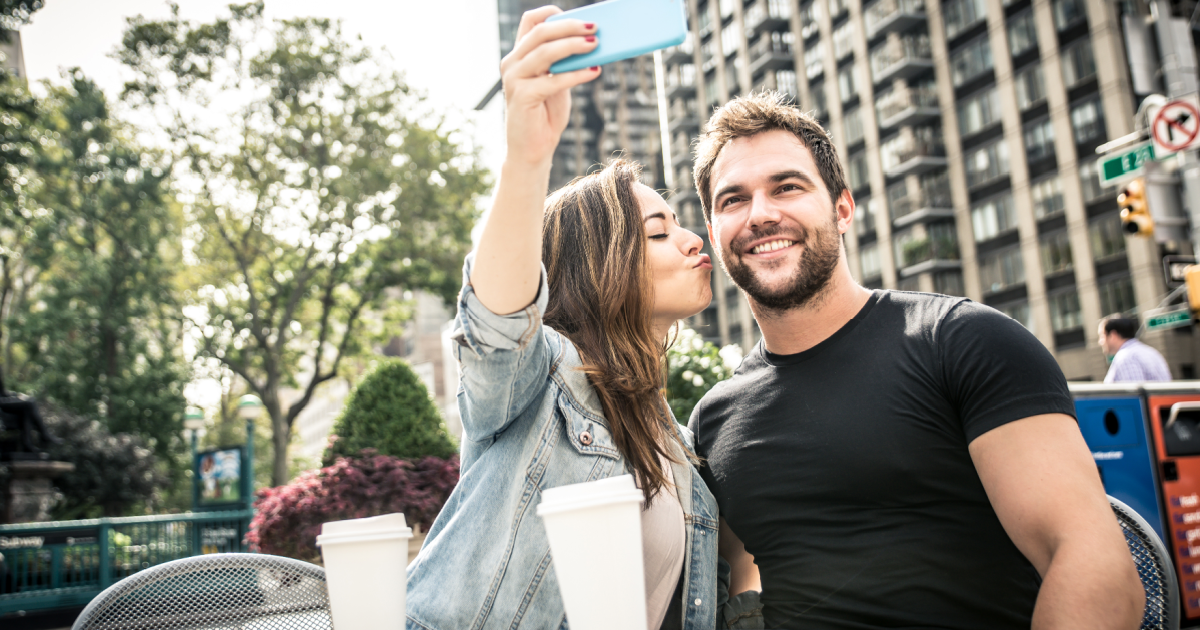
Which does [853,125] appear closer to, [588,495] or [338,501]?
[338,501]

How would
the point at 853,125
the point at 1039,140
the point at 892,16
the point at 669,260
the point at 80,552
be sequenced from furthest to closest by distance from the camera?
the point at 853,125
the point at 892,16
the point at 1039,140
the point at 80,552
the point at 669,260

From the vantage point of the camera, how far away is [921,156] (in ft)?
129

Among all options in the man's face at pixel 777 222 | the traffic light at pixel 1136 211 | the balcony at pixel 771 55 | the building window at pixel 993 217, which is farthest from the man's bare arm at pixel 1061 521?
the balcony at pixel 771 55

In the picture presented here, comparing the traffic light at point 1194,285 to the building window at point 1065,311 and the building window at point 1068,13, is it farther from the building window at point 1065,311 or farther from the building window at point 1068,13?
the building window at point 1068,13

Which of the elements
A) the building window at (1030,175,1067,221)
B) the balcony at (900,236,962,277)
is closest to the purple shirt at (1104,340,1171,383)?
the building window at (1030,175,1067,221)

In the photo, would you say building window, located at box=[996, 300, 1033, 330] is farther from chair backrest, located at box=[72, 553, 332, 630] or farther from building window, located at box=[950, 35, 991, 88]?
chair backrest, located at box=[72, 553, 332, 630]

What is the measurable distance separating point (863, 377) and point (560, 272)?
2.91 ft

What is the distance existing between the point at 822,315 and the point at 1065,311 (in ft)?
118

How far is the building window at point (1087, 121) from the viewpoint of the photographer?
3181 cm

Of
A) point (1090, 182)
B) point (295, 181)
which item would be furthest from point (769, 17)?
point (295, 181)

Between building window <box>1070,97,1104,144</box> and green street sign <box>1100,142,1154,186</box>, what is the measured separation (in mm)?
24399

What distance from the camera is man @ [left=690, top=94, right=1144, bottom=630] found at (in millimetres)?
1825

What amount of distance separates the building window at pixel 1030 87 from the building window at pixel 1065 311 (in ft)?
27.1

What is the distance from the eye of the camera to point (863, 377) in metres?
2.21
